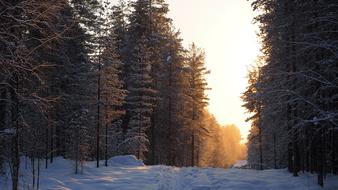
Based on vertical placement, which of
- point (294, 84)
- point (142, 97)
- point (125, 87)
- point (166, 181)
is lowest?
point (166, 181)

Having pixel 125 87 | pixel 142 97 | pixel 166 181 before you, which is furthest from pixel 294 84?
pixel 125 87

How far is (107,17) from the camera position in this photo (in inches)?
1495

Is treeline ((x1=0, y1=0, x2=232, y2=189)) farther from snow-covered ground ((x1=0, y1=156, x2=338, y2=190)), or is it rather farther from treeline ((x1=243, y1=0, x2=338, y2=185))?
treeline ((x1=243, y1=0, x2=338, y2=185))

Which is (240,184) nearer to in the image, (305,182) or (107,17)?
(305,182)

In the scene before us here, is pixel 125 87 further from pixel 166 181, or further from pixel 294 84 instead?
pixel 294 84

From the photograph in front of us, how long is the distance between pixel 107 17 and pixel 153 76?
11296mm

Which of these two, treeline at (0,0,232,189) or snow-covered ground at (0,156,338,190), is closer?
snow-covered ground at (0,156,338,190)

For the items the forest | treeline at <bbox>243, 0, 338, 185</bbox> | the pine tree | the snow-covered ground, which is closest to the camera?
the forest

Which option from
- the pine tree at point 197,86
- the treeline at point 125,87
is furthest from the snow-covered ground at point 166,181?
the pine tree at point 197,86

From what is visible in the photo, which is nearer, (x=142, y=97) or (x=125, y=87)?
(x=142, y=97)

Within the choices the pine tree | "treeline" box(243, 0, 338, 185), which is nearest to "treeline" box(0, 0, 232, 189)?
the pine tree

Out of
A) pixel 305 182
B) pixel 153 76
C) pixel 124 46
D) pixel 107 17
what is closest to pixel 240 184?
pixel 305 182

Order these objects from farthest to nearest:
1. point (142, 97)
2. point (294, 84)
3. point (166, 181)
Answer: point (142, 97) < point (166, 181) < point (294, 84)

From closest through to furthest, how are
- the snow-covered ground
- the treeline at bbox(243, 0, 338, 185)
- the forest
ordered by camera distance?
the forest
the treeline at bbox(243, 0, 338, 185)
the snow-covered ground
